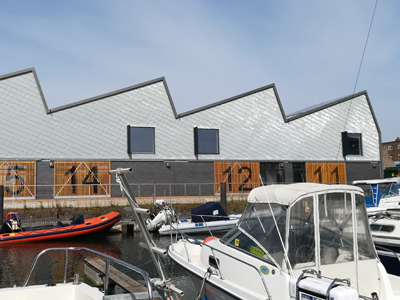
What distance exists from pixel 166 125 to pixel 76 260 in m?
15.6

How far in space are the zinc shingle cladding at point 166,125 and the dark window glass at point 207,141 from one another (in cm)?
40

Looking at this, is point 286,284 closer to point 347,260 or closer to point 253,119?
point 347,260

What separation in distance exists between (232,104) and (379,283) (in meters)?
24.2

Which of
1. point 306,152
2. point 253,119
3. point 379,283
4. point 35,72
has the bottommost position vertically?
point 379,283

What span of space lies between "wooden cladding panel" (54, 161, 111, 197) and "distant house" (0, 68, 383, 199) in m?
0.06

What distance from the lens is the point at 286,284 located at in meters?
5.23

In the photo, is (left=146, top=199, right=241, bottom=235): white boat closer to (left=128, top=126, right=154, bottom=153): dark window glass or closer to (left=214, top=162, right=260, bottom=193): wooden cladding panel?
(left=128, top=126, right=154, bottom=153): dark window glass

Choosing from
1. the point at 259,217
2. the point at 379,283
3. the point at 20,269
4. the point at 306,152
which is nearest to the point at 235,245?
the point at 259,217

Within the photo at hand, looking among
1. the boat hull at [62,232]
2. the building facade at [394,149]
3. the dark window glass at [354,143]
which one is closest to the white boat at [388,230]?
the boat hull at [62,232]

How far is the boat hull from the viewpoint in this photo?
16.5 meters

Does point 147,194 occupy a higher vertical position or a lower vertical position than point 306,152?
lower

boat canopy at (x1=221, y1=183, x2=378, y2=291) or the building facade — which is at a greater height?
the building facade

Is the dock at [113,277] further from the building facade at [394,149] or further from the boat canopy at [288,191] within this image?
the building facade at [394,149]

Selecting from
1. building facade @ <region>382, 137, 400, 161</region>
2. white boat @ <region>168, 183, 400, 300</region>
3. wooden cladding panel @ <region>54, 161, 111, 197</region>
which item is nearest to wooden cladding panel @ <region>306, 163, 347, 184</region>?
wooden cladding panel @ <region>54, 161, 111, 197</region>
